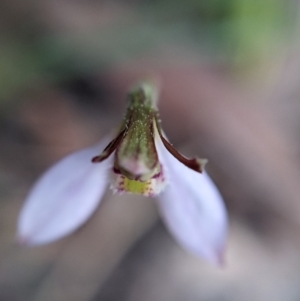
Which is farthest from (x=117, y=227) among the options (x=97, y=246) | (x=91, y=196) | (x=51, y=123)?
(x=91, y=196)

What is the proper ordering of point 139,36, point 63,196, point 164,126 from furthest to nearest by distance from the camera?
point 164,126 → point 139,36 → point 63,196

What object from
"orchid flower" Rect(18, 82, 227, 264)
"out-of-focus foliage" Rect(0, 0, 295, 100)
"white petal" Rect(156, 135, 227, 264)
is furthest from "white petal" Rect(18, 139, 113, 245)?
"out-of-focus foliage" Rect(0, 0, 295, 100)

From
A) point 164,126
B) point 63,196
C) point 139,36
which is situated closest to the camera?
point 63,196

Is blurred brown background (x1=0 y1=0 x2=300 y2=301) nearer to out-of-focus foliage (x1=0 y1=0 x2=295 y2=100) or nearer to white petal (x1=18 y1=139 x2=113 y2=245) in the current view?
out-of-focus foliage (x1=0 y1=0 x2=295 y2=100)

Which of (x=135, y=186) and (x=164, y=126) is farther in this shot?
(x=164, y=126)

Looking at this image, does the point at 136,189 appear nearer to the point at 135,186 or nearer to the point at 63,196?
the point at 135,186

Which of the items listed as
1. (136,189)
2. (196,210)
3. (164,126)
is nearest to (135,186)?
(136,189)

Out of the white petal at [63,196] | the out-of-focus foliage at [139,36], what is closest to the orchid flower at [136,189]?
the white petal at [63,196]
